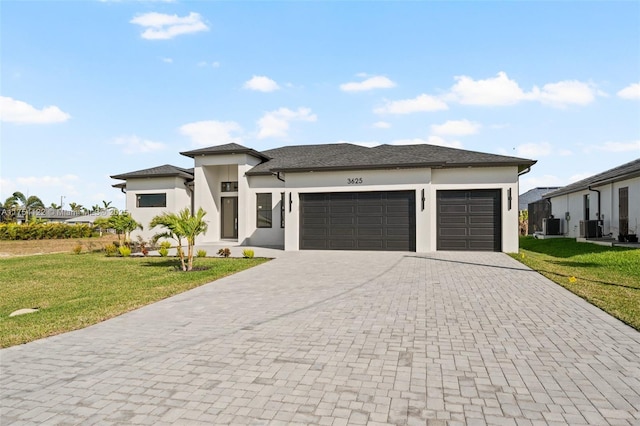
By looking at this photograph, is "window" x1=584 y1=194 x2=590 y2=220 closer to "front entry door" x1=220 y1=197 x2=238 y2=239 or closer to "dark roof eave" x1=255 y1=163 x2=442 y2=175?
"dark roof eave" x1=255 y1=163 x2=442 y2=175

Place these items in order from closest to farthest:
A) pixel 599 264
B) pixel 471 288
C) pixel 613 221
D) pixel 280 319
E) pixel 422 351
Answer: pixel 422 351, pixel 280 319, pixel 471 288, pixel 599 264, pixel 613 221

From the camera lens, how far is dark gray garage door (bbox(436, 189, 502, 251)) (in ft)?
52.7

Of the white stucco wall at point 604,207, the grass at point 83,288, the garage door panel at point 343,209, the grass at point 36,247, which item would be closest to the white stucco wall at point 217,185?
the garage door panel at point 343,209

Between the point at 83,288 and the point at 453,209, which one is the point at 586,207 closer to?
the point at 453,209

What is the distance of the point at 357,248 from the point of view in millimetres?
16891

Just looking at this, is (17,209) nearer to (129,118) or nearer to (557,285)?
(129,118)

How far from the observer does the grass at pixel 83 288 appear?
613cm

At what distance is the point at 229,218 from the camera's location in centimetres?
2325

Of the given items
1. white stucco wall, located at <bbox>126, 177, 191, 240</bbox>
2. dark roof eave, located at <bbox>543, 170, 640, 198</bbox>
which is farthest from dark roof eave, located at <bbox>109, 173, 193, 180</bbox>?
dark roof eave, located at <bbox>543, 170, 640, 198</bbox>

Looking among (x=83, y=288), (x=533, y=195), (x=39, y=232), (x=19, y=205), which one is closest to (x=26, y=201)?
(x=19, y=205)

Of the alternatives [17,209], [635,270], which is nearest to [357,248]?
[635,270]

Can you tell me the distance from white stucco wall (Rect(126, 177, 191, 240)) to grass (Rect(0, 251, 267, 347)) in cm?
799

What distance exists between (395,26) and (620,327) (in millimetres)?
11360

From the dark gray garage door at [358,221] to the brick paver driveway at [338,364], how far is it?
349 inches
